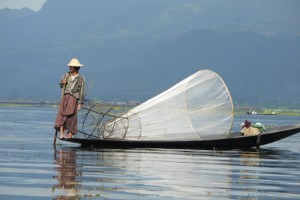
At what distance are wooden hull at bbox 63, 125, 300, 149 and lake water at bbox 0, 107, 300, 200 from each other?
58 cm

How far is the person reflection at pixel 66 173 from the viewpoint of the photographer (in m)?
15.4

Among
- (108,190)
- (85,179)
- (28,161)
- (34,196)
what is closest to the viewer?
(34,196)

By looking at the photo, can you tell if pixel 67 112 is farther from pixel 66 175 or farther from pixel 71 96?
pixel 66 175

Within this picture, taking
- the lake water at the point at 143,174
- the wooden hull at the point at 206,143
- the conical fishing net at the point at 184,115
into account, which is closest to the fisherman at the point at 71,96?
the wooden hull at the point at 206,143

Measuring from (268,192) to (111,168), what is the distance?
4.57 metres

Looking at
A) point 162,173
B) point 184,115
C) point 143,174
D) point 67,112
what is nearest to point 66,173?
point 143,174

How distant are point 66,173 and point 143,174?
1575 millimetres

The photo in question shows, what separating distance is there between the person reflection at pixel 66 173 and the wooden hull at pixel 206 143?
2320 millimetres

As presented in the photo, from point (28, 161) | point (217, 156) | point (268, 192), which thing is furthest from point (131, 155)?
point (268, 192)

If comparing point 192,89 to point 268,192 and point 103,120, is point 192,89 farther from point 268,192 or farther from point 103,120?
point 268,192

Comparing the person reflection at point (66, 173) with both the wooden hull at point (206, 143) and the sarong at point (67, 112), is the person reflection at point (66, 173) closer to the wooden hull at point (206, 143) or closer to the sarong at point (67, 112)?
the sarong at point (67, 112)

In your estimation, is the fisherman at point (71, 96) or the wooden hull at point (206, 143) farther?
the wooden hull at point (206, 143)

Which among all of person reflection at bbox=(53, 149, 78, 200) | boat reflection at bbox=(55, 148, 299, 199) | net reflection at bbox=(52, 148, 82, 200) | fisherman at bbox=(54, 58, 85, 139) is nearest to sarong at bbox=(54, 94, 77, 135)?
fisherman at bbox=(54, 58, 85, 139)

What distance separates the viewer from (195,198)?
50.4 ft
